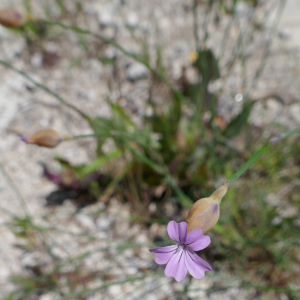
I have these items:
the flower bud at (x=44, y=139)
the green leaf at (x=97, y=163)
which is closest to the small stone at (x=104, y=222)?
the green leaf at (x=97, y=163)

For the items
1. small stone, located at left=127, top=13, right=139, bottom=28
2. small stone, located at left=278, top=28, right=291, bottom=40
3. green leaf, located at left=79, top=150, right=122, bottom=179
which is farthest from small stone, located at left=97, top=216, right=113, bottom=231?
small stone, located at left=278, top=28, right=291, bottom=40

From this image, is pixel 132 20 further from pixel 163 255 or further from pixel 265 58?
pixel 163 255

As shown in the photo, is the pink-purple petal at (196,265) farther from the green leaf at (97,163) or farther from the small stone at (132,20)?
the small stone at (132,20)

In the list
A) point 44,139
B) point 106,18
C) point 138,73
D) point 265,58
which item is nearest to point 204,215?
point 44,139

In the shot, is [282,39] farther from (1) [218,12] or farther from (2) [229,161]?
(2) [229,161]

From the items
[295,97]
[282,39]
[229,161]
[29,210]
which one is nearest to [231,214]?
[229,161]
